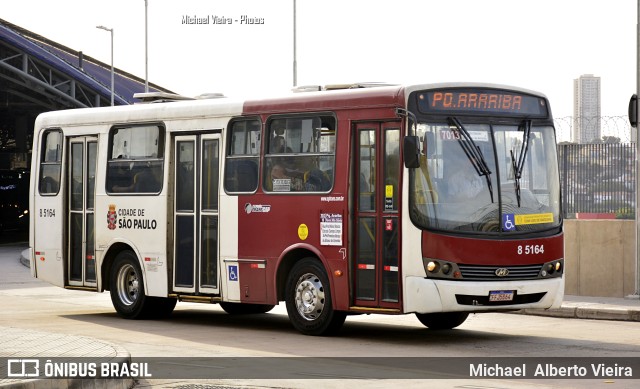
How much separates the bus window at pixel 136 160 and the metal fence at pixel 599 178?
294 inches

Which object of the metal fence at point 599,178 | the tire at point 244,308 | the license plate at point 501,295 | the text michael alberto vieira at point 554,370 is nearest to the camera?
the text michael alberto vieira at point 554,370

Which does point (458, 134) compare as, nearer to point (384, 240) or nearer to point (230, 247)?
point (384, 240)

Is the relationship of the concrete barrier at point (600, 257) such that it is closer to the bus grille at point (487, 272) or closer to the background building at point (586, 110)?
the background building at point (586, 110)

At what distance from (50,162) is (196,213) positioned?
4.00 metres

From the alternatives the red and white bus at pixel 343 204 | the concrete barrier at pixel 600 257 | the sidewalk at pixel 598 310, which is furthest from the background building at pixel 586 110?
the red and white bus at pixel 343 204

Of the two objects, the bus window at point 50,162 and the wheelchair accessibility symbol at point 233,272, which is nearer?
the wheelchair accessibility symbol at point 233,272

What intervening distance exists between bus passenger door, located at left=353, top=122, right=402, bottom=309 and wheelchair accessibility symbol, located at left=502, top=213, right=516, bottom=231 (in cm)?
128

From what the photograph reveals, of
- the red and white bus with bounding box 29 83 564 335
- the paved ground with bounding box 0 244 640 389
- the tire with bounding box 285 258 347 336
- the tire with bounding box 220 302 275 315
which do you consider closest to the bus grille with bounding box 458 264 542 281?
the red and white bus with bounding box 29 83 564 335

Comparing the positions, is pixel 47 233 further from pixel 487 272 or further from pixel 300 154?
pixel 487 272

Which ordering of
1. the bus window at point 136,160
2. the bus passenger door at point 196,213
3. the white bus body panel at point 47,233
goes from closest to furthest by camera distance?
the bus passenger door at point 196,213 < the bus window at point 136,160 < the white bus body panel at point 47,233

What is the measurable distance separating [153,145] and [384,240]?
16.3 ft

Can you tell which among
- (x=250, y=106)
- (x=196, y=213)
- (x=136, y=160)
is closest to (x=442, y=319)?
(x=196, y=213)

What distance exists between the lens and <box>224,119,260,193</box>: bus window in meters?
17.5

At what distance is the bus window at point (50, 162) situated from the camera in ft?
69.0
